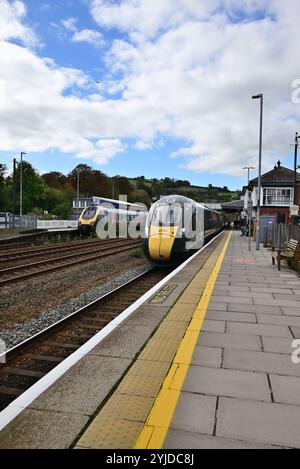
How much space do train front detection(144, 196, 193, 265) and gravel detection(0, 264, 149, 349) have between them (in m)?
2.41

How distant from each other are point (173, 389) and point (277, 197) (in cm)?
4649

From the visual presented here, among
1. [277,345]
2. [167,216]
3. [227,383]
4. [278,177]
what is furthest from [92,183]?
[227,383]

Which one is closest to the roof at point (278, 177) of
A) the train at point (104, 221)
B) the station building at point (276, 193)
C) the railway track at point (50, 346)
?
the station building at point (276, 193)

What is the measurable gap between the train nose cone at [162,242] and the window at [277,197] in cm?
3581

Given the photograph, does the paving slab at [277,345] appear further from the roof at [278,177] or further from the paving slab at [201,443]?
Answer: the roof at [278,177]

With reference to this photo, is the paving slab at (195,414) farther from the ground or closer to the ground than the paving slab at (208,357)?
closer to the ground

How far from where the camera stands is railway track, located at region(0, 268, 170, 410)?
473cm

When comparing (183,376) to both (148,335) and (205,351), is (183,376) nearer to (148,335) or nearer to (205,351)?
(205,351)

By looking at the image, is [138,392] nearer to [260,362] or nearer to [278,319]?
[260,362]

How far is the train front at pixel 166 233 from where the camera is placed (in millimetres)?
13781

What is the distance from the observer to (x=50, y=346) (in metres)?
6.03

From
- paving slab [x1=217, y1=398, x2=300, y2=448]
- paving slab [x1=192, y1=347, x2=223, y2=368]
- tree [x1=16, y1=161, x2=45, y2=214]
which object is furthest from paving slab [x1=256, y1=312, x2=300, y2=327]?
tree [x1=16, y1=161, x2=45, y2=214]

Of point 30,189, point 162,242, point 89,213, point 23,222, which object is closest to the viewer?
point 162,242

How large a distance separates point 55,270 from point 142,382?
10.9 m
